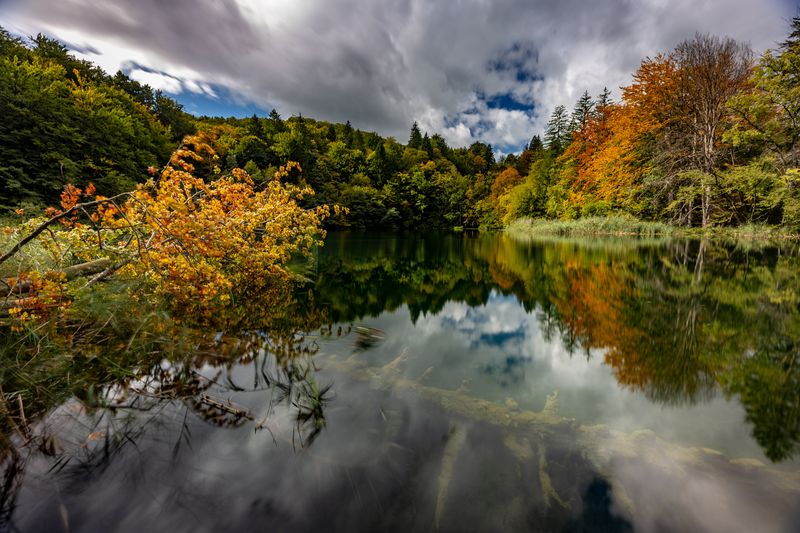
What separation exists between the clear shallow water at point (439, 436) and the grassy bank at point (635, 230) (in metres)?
21.1

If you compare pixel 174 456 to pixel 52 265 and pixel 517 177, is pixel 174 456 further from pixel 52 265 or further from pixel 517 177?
pixel 517 177

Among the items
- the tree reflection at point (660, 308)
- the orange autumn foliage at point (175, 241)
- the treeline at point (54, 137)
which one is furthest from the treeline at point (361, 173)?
the orange autumn foliage at point (175, 241)

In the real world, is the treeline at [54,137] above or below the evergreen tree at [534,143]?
below

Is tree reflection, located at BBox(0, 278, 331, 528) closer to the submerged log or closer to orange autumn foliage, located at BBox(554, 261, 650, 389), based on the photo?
the submerged log

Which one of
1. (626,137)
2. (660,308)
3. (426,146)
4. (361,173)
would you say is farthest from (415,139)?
(660,308)

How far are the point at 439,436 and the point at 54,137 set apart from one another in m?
31.4

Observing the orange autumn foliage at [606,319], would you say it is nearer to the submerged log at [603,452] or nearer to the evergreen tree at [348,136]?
the submerged log at [603,452]

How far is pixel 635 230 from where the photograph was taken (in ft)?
80.5

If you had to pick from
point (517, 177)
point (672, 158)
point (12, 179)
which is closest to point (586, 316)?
point (672, 158)

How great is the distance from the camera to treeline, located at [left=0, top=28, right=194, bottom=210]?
18.8m

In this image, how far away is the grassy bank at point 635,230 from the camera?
1856cm

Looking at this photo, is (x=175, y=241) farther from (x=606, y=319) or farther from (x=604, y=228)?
(x=604, y=228)

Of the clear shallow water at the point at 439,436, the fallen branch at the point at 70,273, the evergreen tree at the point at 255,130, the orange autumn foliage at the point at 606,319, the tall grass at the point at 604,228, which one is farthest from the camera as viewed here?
the evergreen tree at the point at 255,130

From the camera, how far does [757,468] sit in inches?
81.1
